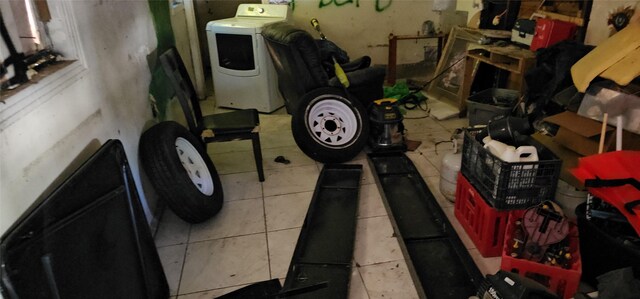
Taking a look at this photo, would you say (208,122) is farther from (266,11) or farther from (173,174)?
(266,11)

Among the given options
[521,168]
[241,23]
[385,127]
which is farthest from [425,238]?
[241,23]

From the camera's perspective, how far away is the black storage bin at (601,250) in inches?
60.9

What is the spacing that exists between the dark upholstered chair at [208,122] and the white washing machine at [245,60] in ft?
3.85

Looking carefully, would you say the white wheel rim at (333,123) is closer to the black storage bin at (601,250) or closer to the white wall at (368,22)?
the black storage bin at (601,250)

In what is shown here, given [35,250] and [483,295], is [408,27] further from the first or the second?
[35,250]

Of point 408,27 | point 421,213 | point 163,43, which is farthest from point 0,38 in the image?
point 408,27

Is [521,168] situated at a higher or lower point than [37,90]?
lower

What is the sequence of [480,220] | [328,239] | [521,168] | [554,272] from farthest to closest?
[328,239], [480,220], [521,168], [554,272]

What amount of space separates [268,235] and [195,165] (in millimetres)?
632

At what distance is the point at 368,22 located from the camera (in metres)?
4.75

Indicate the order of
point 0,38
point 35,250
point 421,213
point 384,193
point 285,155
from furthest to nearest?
point 285,155
point 384,193
point 421,213
point 0,38
point 35,250

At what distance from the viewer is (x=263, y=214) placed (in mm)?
2441

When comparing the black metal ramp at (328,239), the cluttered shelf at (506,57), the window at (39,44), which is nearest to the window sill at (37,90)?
the window at (39,44)

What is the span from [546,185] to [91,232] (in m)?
1.83
